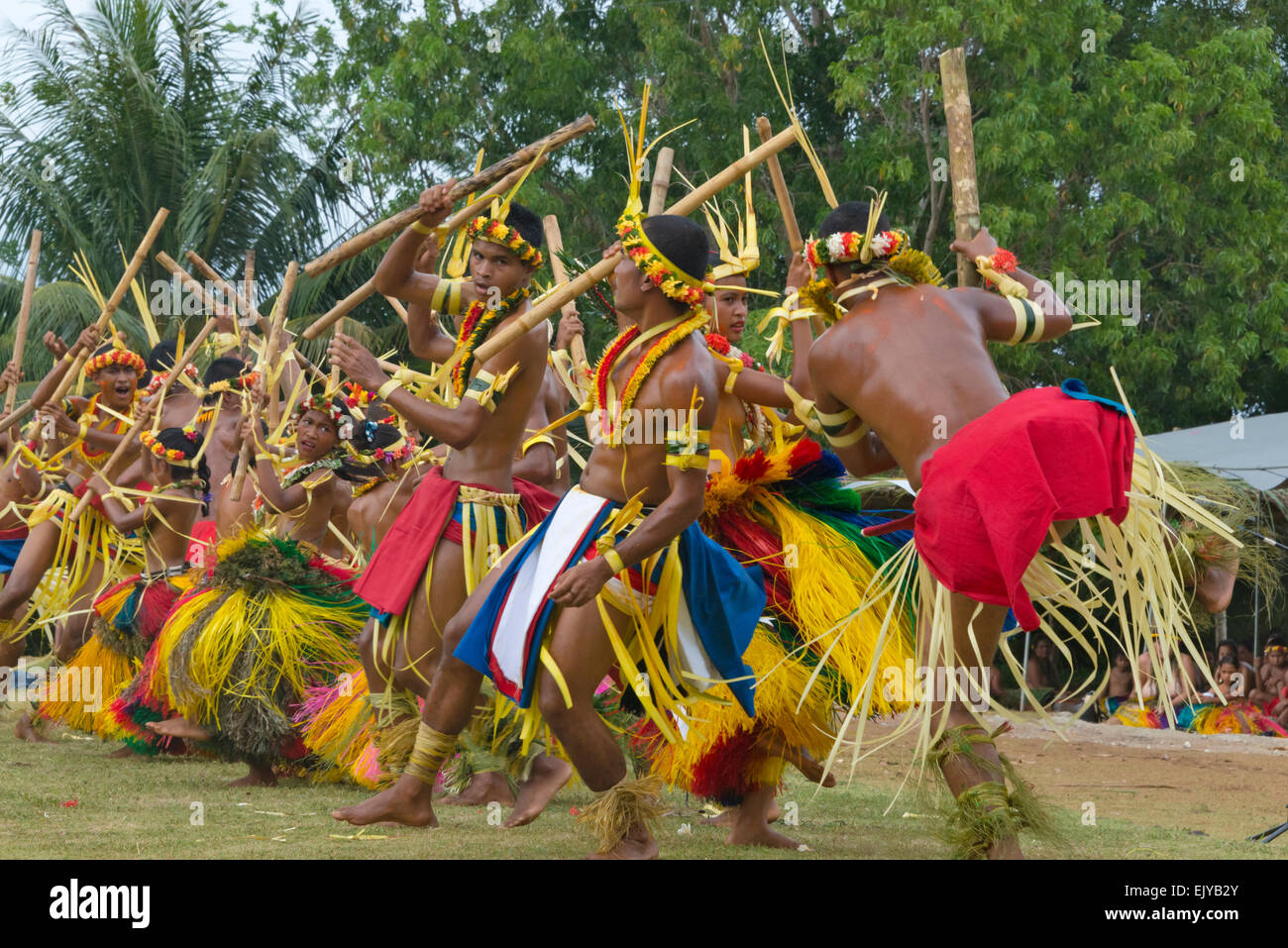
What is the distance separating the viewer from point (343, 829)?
4633 millimetres

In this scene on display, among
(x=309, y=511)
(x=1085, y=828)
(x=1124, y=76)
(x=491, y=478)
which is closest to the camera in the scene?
(x=491, y=478)

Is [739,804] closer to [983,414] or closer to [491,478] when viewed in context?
[491,478]

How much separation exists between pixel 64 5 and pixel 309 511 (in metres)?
13.6

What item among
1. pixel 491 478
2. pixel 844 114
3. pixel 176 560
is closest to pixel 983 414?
pixel 491 478

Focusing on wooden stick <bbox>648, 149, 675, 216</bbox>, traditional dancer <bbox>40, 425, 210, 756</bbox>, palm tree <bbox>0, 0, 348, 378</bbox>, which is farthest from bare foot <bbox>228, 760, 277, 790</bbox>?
palm tree <bbox>0, 0, 348, 378</bbox>

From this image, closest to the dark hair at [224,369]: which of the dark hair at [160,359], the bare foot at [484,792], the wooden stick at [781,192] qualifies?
the dark hair at [160,359]

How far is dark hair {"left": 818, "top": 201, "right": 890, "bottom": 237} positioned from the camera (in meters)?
4.22

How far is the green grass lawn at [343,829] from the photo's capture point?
424 centimetres

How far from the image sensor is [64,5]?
17.9 metres

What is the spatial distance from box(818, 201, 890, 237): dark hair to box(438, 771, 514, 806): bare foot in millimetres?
2510

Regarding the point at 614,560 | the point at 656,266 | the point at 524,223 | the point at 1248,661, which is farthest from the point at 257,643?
the point at 1248,661

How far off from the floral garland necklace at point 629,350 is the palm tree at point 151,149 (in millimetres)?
14128

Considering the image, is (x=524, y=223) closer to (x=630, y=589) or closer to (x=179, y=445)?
(x=630, y=589)

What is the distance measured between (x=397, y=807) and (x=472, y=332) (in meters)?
1.49
